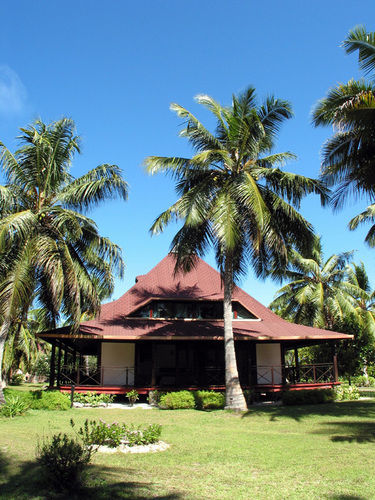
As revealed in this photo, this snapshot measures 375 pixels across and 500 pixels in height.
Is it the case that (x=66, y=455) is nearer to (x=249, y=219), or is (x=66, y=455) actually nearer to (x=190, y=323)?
(x=249, y=219)

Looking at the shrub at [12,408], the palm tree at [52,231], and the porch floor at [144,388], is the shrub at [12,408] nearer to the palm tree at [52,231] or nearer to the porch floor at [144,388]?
the palm tree at [52,231]

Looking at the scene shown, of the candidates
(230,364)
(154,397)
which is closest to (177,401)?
(154,397)

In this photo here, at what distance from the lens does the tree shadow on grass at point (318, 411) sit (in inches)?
582

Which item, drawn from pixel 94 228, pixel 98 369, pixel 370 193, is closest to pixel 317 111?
pixel 370 193

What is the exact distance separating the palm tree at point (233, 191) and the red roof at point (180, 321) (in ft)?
8.88

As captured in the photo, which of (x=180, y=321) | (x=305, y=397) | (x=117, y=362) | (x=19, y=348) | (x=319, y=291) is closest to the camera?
(x=305, y=397)

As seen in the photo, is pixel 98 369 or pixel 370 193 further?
pixel 98 369

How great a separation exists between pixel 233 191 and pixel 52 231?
7122mm

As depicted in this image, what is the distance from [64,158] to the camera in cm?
1742

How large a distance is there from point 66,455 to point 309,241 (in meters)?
13.7

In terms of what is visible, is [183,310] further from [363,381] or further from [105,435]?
[363,381]

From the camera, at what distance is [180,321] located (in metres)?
22.3

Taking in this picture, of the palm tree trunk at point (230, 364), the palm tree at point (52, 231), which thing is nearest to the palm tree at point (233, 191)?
the palm tree trunk at point (230, 364)

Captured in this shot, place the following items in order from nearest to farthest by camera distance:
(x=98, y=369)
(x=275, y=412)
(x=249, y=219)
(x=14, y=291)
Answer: (x=14, y=291)
(x=275, y=412)
(x=249, y=219)
(x=98, y=369)
